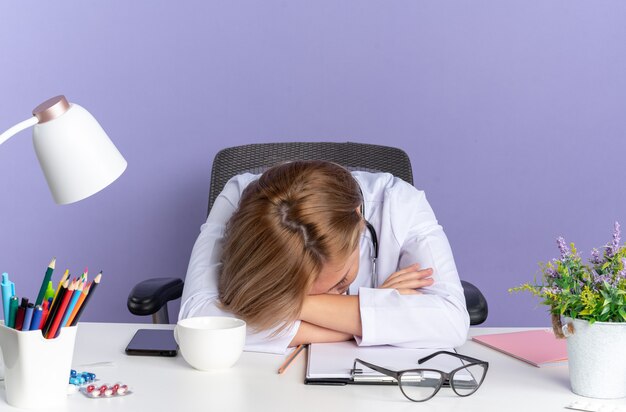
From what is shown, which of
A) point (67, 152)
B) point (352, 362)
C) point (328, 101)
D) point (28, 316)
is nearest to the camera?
point (67, 152)

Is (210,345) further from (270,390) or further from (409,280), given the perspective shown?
(409,280)

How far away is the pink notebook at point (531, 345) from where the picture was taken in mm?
1278

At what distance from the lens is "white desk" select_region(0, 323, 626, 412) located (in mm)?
1060

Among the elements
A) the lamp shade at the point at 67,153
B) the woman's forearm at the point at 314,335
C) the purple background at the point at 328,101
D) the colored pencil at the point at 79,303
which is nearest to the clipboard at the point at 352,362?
the woman's forearm at the point at 314,335

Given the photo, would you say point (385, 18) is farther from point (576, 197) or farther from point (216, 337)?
point (216, 337)

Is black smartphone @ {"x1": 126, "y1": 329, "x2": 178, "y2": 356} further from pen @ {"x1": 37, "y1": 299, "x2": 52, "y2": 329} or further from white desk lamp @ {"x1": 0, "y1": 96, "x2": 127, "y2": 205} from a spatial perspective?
white desk lamp @ {"x1": 0, "y1": 96, "x2": 127, "y2": 205}

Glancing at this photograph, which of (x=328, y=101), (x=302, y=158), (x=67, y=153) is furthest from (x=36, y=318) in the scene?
(x=328, y=101)

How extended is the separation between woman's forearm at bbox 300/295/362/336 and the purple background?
1.12 metres

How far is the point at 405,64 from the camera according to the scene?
2428 millimetres

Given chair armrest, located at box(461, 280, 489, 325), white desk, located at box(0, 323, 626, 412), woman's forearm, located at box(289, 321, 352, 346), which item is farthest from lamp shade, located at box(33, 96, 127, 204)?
chair armrest, located at box(461, 280, 489, 325)

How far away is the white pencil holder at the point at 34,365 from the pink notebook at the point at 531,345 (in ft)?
2.29

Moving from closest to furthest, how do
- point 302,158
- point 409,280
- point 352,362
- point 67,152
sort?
point 67,152 < point 352,362 < point 409,280 < point 302,158

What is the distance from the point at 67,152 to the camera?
3.04 ft

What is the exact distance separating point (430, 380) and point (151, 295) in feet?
2.18
